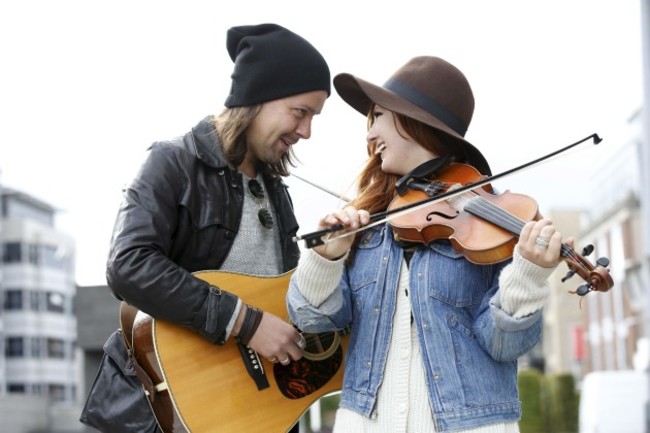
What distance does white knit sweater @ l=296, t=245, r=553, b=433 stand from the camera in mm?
2656

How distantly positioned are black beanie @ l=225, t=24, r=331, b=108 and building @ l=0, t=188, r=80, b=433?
187 ft

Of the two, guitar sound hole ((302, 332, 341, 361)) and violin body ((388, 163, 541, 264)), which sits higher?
violin body ((388, 163, 541, 264))

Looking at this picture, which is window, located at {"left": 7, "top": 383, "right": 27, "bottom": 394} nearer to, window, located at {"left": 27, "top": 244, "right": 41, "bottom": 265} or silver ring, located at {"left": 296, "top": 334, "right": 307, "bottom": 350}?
window, located at {"left": 27, "top": 244, "right": 41, "bottom": 265}

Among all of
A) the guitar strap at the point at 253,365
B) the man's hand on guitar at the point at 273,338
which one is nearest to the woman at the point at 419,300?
the man's hand on guitar at the point at 273,338

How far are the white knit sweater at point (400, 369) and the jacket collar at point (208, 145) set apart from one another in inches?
23.9

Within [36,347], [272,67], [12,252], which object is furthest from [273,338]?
[12,252]

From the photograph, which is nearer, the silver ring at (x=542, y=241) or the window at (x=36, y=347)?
the silver ring at (x=542, y=241)

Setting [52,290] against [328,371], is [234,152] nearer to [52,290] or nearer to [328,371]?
[328,371]

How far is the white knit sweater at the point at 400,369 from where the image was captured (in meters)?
2.66

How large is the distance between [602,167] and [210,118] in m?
50.9

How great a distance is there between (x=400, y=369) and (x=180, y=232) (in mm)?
833

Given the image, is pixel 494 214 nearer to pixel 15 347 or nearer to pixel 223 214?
pixel 223 214

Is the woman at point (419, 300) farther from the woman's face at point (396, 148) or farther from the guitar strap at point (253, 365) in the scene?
the guitar strap at point (253, 365)

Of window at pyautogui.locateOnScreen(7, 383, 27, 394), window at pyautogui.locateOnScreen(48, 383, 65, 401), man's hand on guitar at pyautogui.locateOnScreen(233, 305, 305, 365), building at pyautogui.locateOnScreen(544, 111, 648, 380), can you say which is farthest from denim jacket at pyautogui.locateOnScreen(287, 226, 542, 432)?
window at pyautogui.locateOnScreen(48, 383, 65, 401)
